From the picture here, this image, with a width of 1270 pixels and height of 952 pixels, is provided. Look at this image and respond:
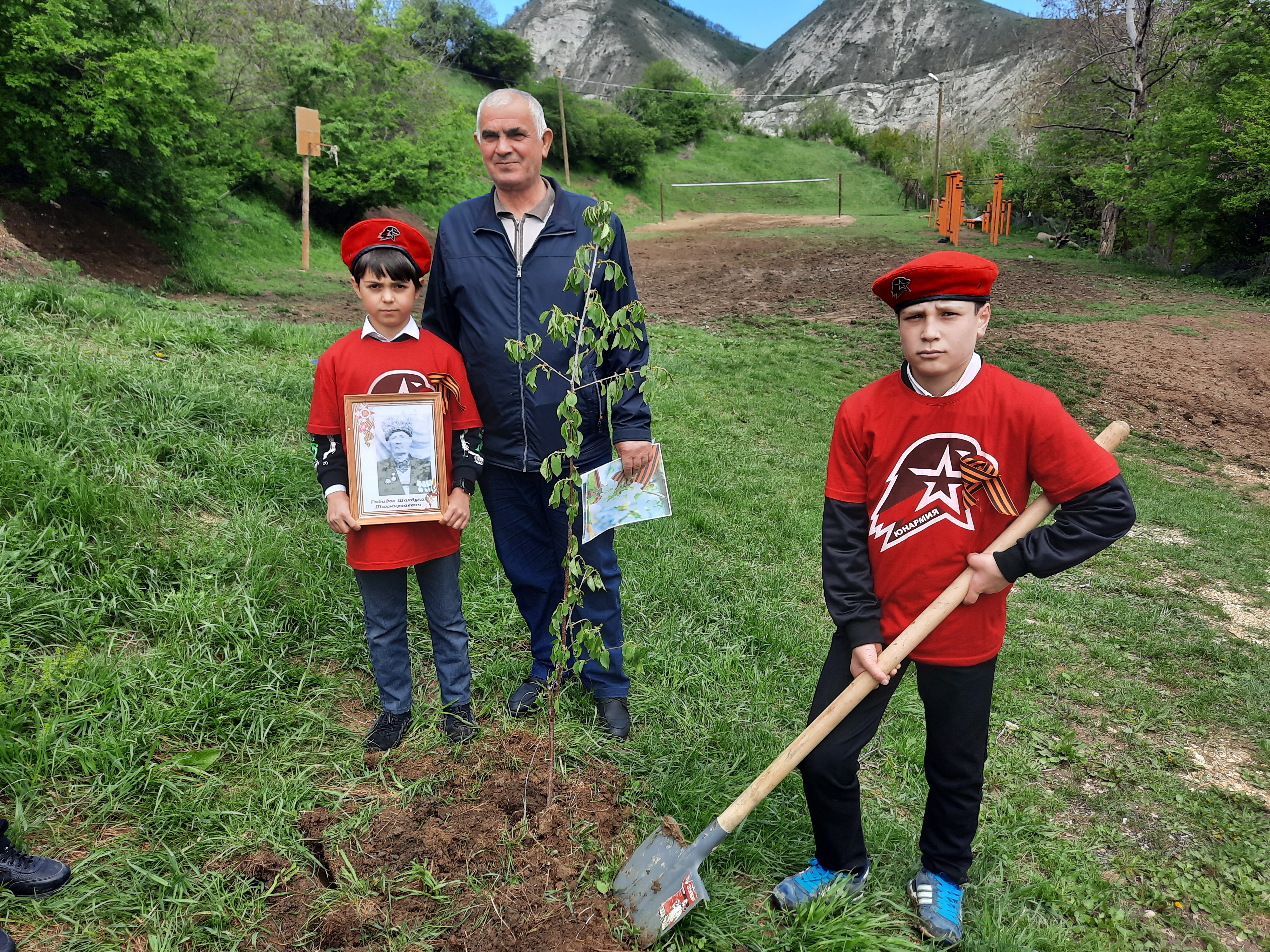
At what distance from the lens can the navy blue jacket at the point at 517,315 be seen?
2584mm

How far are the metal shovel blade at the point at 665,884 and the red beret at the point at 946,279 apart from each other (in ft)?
5.00

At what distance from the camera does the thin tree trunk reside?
82.3 feet

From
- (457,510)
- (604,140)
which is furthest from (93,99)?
(604,140)

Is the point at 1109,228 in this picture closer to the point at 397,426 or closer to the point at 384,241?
the point at 384,241

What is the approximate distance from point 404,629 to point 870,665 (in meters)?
1.61

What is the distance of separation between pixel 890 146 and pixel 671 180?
19.9 m

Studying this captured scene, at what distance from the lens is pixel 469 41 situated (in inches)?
1750

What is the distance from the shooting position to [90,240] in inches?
448

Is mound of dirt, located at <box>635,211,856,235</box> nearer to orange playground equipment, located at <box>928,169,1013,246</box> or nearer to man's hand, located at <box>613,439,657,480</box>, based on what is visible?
orange playground equipment, located at <box>928,169,1013,246</box>

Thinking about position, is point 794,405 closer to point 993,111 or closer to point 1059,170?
point 1059,170

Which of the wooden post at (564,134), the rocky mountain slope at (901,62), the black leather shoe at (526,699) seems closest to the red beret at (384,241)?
the black leather shoe at (526,699)

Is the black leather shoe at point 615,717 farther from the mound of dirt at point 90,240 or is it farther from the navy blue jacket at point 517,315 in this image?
the mound of dirt at point 90,240

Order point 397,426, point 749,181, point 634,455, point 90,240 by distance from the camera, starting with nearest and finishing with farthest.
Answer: point 397,426 → point 634,455 → point 90,240 → point 749,181

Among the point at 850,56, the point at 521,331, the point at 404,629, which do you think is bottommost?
the point at 404,629
